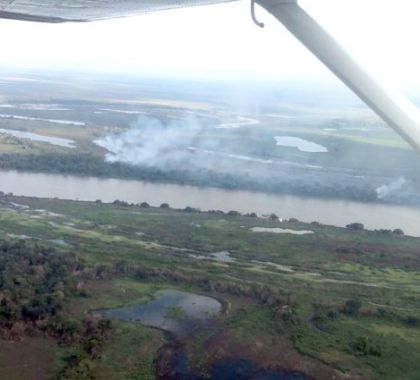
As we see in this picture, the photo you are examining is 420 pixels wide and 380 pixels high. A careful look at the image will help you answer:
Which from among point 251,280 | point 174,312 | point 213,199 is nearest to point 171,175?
point 213,199

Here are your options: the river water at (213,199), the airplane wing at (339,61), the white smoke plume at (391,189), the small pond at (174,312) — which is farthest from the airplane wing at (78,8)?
the white smoke plume at (391,189)

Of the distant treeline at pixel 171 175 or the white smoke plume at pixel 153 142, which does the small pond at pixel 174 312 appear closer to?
the distant treeline at pixel 171 175

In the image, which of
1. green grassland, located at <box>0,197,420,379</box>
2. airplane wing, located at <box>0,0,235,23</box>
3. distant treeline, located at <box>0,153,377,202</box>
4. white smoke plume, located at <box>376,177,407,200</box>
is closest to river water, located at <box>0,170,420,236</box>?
distant treeline, located at <box>0,153,377,202</box>

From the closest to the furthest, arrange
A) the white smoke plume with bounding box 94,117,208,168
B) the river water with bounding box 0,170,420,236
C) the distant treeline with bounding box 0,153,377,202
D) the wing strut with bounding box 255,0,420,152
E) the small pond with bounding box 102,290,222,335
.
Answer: the wing strut with bounding box 255,0,420,152 < the small pond with bounding box 102,290,222,335 < the river water with bounding box 0,170,420,236 < the distant treeline with bounding box 0,153,377,202 < the white smoke plume with bounding box 94,117,208,168

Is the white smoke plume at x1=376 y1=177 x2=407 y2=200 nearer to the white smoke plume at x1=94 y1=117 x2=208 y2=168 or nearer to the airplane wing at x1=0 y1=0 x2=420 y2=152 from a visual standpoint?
the white smoke plume at x1=94 y1=117 x2=208 y2=168

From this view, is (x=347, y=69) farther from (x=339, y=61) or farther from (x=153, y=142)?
(x=153, y=142)
